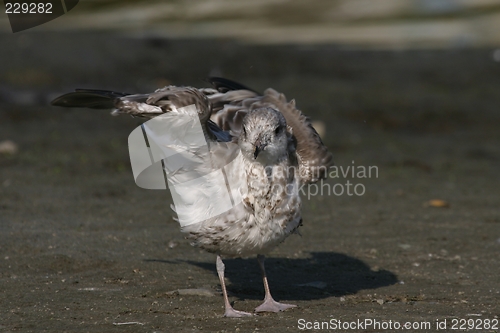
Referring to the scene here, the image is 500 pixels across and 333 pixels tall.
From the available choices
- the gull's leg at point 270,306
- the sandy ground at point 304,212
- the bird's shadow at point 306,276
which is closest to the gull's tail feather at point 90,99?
the sandy ground at point 304,212

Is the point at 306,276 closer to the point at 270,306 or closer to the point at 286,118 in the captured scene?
the point at 270,306

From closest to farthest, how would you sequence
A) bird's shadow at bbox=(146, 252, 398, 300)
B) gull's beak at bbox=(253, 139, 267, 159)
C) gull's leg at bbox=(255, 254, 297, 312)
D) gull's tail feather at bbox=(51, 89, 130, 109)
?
gull's beak at bbox=(253, 139, 267, 159) < gull's tail feather at bbox=(51, 89, 130, 109) < gull's leg at bbox=(255, 254, 297, 312) < bird's shadow at bbox=(146, 252, 398, 300)

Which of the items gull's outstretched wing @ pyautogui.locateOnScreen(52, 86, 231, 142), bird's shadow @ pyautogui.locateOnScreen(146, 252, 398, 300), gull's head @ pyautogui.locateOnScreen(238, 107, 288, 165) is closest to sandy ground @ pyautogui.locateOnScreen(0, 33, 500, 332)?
bird's shadow @ pyautogui.locateOnScreen(146, 252, 398, 300)

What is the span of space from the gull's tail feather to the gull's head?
3.06ft

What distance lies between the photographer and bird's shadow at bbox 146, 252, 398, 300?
6.01 metres

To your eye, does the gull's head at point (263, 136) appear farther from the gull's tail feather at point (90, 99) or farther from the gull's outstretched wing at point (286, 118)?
the gull's tail feather at point (90, 99)

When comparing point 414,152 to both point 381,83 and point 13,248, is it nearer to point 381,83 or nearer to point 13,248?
point 381,83

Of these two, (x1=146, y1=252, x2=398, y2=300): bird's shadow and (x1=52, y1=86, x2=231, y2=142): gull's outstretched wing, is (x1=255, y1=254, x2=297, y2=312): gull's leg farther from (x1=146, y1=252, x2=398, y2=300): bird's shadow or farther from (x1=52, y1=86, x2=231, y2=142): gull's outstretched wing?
(x1=52, y1=86, x2=231, y2=142): gull's outstretched wing

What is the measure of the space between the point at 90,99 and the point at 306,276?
241 cm

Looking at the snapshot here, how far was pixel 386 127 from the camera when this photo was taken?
13.1 metres

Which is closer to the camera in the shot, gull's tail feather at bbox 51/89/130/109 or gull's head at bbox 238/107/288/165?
gull's head at bbox 238/107/288/165

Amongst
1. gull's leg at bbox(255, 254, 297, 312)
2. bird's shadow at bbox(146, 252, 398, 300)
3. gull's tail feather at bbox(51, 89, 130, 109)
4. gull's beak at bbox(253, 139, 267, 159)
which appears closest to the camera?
gull's beak at bbox(253, 139, 267, 159)

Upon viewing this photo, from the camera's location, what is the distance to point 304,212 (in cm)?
848

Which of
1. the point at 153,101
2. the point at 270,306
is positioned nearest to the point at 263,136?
the point at 153,101
